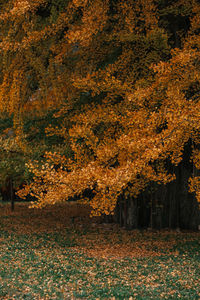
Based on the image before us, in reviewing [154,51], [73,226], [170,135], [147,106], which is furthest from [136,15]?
[73,226]

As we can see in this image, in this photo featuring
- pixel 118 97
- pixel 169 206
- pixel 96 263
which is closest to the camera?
pixel 96 263

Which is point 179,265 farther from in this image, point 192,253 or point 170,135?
point 170,135

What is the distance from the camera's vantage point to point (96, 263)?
26.9ft

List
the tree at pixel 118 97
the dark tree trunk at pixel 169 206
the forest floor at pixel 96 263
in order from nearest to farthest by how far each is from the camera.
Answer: the forest floor at pixel 96 263, the tree at pixel 118 97, the dark tree trunk at pixel 169 206

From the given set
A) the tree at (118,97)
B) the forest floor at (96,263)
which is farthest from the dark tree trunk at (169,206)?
the forest floor at (96,263)

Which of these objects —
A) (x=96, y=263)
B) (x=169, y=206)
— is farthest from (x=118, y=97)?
(x=96, y=263)

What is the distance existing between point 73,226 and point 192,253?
597 cm

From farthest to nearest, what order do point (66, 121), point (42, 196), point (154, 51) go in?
point (66, 121), point (154, 51), point (42, 196)

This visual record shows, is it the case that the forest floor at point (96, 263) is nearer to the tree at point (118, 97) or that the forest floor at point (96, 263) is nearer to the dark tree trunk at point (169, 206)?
the dark tree trunk at point (169, 206)

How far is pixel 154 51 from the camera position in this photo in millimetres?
10672

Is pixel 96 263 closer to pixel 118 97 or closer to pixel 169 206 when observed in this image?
pixel 118 97

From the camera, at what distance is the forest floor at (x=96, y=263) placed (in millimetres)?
5906

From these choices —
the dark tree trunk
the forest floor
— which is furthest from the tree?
the forest floor

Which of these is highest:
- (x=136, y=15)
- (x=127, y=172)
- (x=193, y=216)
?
(x=136, y=15)
